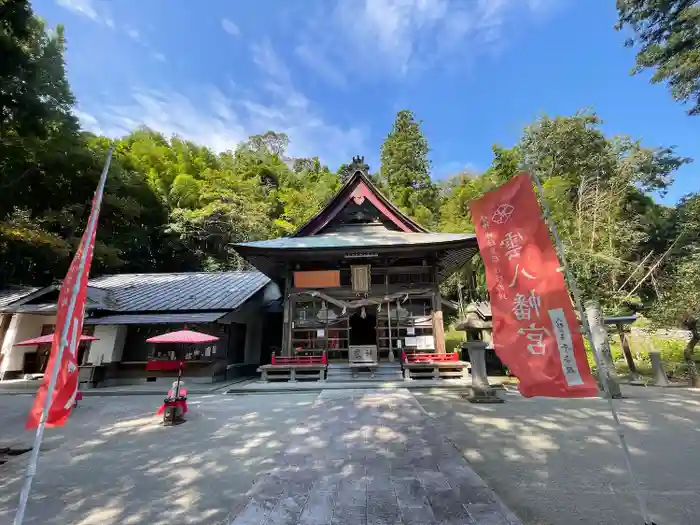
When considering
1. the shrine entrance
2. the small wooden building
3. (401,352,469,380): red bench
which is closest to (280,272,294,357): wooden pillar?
the small wooden building

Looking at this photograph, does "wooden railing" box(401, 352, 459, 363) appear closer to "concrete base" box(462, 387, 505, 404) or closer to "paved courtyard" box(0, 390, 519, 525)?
"concrete base" box(462, 387, 505, 404)

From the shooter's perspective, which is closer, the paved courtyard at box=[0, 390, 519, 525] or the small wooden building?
the paved courtyard at box=[0, 390, 519, 525]

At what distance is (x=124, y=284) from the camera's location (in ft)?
50.8

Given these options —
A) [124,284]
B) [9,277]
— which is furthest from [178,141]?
[124,284]

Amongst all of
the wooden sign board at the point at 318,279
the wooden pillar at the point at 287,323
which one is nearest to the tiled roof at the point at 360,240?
the wooden sign board at the point at 318,279

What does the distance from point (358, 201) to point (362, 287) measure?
156 inches

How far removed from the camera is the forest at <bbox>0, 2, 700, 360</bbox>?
11.1 m

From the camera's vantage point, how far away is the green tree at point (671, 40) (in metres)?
→ 10.1

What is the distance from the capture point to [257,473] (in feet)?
12.1

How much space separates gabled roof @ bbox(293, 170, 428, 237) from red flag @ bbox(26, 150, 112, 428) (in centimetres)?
1028

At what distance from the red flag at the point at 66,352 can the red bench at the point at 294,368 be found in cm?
780

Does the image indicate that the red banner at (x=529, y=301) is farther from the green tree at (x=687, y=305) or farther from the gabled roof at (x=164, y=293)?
the green tree at (x=687, y=305)

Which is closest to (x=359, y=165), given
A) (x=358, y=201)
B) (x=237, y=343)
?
(x=358, y=201)

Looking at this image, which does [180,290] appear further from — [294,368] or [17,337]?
[294,368]
